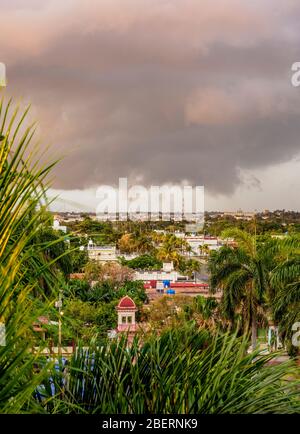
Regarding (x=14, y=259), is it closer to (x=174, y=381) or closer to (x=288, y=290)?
(x=174, y=381)

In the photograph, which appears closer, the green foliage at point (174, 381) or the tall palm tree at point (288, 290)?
the green foliage at point (174, 381)

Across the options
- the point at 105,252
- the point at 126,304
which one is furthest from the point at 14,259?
the point at 105,252

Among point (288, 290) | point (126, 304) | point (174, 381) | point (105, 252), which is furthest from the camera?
point (105, 252)

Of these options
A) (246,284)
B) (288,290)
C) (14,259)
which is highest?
(14,259)

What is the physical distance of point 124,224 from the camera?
73375 millimetres

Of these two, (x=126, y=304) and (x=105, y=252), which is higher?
(x=105, y=252)

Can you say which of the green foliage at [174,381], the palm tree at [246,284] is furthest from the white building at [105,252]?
the green foliage at [174,381]

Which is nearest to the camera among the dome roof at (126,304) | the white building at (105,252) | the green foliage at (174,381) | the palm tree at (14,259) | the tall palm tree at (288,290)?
the palm tree at (14,259)

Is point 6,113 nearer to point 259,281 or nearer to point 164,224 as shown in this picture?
point 259,281

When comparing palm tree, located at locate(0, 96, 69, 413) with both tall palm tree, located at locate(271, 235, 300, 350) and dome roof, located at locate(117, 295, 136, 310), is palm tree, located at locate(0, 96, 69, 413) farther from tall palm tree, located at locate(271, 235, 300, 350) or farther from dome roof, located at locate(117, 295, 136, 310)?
dome roof, located at locate(117, 295, 136, 310)

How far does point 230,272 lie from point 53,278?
1081 cm

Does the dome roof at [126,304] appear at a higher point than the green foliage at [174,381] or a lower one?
lower

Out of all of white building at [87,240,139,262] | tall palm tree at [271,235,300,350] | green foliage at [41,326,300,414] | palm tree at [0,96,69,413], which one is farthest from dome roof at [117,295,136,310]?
white building at [87,240,139,262]

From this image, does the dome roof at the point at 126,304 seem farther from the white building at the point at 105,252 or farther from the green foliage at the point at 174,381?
the white building at the point at 105,252
